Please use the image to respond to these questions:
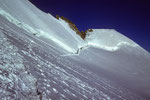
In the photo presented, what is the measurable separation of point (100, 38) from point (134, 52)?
14.4ft

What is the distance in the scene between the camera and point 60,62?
432 centimetres

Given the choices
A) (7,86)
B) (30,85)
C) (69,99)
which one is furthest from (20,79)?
(69,99)

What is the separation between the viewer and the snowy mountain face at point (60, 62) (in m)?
1.80

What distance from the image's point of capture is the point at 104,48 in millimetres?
13492

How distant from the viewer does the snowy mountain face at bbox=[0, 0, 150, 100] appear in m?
1.80

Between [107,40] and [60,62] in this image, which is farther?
[107,40]

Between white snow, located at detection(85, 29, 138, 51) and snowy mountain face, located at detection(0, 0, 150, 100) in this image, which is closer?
snowy mountain face, located at detection(0, 0, 150, 100)

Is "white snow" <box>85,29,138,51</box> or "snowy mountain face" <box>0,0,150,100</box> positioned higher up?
"white snow" <box>85,29,138,51</box>

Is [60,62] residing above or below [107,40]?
below

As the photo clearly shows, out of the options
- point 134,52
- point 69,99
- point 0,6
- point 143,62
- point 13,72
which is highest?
point 134,52

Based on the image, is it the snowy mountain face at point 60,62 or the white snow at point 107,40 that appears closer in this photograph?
the snowy mountain face at point 60,62

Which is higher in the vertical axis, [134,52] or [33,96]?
[134,52]

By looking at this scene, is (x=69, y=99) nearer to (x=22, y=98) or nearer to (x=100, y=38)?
(x=22, y=98)

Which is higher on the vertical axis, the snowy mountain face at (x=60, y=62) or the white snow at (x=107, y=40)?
the white snow at (x=107, y=40)
